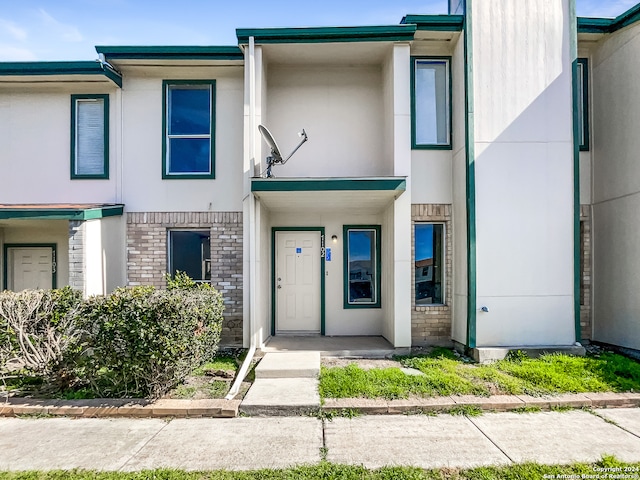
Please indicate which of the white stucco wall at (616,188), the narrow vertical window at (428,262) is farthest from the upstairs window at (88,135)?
the white stucco wall at (616,188)

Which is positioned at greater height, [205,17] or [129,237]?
Answer: [205,17]

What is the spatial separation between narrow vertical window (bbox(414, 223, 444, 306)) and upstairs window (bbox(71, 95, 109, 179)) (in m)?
6.46

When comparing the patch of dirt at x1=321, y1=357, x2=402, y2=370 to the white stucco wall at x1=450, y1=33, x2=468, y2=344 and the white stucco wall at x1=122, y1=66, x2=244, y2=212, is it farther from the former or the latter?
the white stucco wall at x1=122, y1=66, x2=244, y2=212

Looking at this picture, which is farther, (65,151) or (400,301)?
(65,151)

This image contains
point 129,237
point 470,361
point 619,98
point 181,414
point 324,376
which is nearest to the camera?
point 181,414

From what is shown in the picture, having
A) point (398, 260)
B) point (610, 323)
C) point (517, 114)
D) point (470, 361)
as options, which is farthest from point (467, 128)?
point (610, 323)

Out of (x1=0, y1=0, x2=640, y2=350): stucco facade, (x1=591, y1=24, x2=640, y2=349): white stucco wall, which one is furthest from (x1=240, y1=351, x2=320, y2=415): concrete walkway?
(x1=591, y1=24, x2=640, y2=349): white stucco wall

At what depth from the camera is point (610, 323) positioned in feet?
23.2

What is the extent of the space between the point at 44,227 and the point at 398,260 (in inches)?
277

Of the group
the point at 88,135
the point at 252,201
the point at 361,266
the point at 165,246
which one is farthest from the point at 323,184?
the point at 88,135

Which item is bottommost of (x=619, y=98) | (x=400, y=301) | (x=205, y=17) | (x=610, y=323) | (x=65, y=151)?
(x=610, y=323)

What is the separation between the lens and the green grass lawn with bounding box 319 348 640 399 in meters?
5.13

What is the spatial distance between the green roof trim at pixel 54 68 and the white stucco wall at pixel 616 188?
30.7 feet

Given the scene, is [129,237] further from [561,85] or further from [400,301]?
[561,85]
